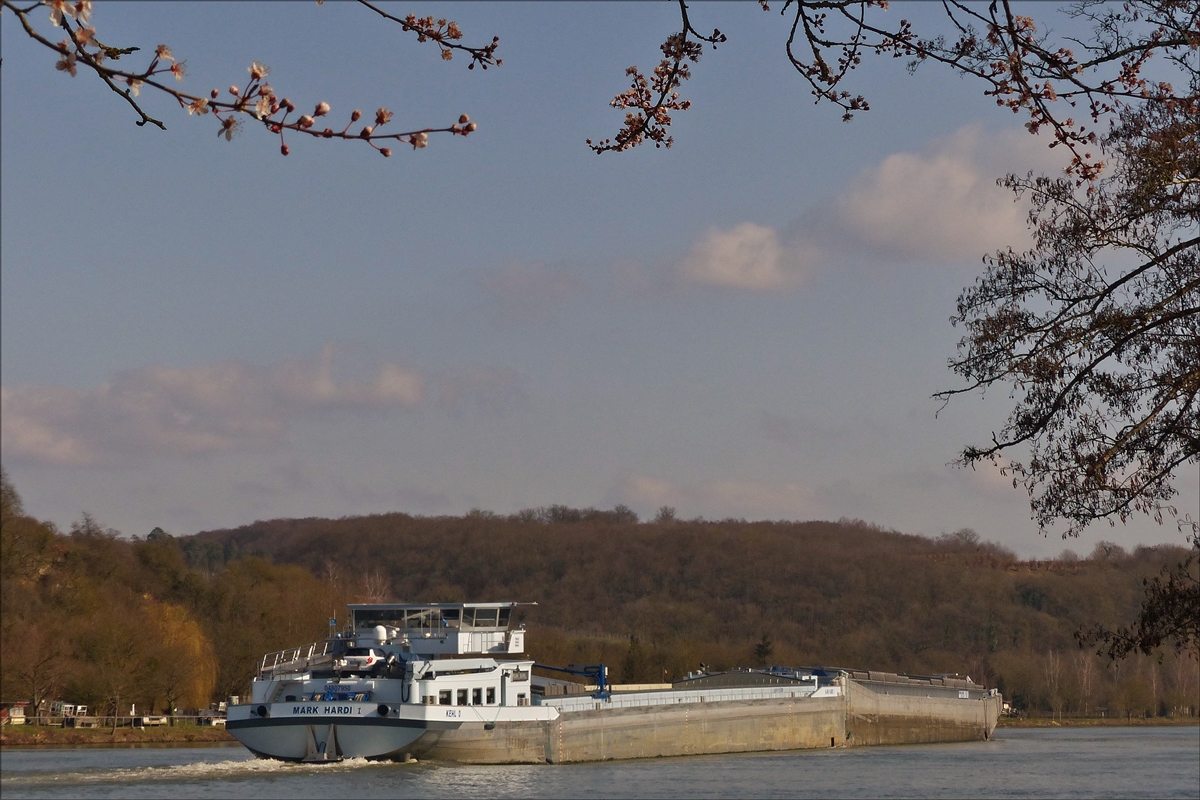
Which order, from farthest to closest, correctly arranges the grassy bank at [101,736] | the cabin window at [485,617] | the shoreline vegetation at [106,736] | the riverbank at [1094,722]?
the riverbank at [1094,722]
the grassy bank at [101,736]
the shoreline vegetation at [106,736]
the cabin window at [485,617]

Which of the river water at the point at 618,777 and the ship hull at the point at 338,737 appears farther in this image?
the ship hull at the point at 338,737

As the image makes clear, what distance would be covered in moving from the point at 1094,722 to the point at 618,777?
78.2 metres

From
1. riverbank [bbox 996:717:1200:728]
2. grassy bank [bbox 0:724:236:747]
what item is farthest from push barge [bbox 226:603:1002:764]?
riverbank [bbox 996:717:1200:728]

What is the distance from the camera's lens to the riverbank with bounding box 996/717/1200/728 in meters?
105

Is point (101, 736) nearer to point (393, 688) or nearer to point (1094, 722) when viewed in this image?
point (393, 688)

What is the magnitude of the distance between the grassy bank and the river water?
2.81 m

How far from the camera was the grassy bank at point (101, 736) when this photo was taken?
59844 mm

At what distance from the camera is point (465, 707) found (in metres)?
46.2

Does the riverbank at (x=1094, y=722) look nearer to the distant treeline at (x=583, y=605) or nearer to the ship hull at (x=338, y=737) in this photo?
the distant treeline at (x=583, y=605)

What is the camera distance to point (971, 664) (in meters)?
126

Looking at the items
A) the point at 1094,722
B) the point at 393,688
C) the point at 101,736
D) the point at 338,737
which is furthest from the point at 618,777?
the point at 1094,722

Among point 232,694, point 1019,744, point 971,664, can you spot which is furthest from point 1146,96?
point 971,664

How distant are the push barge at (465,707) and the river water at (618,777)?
923mm

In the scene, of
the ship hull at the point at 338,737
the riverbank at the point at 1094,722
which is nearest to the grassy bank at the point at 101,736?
the ship hull at the point at 338,737
